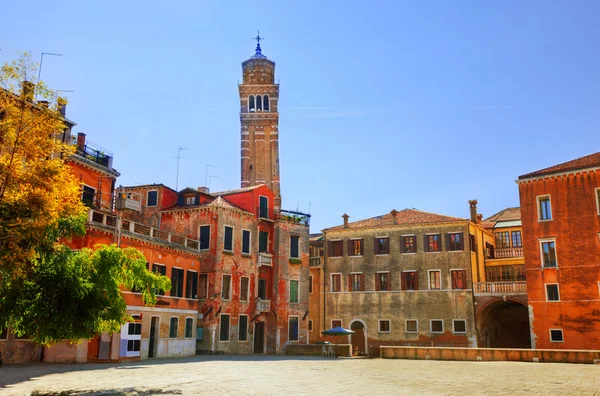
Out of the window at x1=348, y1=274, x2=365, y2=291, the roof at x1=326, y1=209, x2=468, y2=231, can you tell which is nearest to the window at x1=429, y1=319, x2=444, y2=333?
the window at x1=348, y1=274, x2=365, y2=291

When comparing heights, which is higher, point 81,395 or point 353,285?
point 353,285

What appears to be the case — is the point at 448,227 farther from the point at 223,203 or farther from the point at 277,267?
the point at 223,203

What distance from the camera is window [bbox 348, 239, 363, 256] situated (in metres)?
46.5

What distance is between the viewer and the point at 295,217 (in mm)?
42844

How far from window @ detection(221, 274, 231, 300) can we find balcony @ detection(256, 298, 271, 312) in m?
2.69

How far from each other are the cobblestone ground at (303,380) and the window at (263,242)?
57.1 ft

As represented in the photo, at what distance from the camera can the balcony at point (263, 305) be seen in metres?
38.8

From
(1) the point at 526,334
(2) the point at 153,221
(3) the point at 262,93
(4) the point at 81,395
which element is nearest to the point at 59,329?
(4) the point at 81,395

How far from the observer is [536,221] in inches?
1453

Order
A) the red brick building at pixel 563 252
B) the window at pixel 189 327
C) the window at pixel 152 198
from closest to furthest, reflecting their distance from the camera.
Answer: the window at pixel 189 327 < the red brick building at pixel 563 252 < the window at pixel 152 198

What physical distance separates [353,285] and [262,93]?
28874 millimetres

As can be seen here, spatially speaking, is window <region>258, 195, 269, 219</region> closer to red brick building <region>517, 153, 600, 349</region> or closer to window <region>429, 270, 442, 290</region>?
window <region>429, 270, 442, 290</region>

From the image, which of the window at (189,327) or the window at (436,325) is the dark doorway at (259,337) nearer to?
the window at (189,327)

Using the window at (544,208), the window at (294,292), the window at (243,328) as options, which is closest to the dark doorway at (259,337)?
the window at (243,328)
